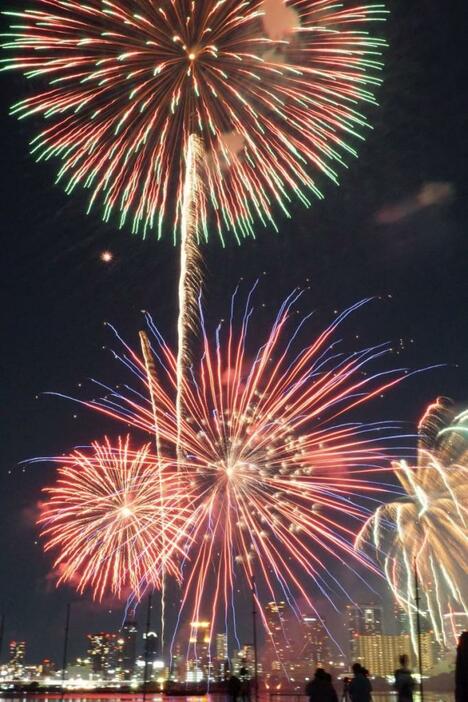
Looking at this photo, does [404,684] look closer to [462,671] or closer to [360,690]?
[360,690]

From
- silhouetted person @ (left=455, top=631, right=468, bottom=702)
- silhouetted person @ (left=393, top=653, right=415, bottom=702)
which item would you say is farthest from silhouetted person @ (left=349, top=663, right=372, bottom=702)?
silhouetted person @ (left=455, top=631, right=468, bottom=702)

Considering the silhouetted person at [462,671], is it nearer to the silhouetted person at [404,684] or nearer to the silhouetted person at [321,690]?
the silhouetted person at [321,690]

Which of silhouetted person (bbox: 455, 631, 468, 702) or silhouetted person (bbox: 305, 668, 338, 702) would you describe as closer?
silhouetted person (bbox: 455, 631, 468, 702)

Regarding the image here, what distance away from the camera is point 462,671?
7250 mm

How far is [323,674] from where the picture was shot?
13727mm

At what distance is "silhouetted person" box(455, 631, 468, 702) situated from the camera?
23.4 feet

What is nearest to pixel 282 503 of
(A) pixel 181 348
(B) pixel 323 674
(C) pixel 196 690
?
(A) pixel 181 348

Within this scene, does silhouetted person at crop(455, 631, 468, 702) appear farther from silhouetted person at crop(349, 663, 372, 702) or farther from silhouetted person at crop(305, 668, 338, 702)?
silhouetted person at crop(349, 663, 372, 702)

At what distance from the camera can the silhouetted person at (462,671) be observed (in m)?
7.12

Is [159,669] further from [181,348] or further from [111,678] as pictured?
[181,348]

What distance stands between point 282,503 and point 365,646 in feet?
246

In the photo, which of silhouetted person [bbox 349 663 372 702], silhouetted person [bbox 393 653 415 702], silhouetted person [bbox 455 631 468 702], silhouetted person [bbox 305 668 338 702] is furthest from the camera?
silhouetted person [bbox 393 653 415 702]

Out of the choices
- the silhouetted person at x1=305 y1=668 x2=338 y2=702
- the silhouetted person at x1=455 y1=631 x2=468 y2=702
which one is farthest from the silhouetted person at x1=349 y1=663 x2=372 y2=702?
the silhouetted person at x1=455 y1=631 x2=468 y2=702

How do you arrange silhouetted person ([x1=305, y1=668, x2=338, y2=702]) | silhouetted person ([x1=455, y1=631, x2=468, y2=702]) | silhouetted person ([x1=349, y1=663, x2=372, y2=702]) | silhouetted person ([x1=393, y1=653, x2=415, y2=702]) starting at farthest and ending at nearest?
1. silhouetted person ([x1=393, y1=653, x2=415, y2=702])
2. silhouetted person ([x1=349, y1=663, x2=372, y2=702])
3. silhouetted person ([x1=305, y1=668, x2=338, y2=702])
4. silhouetted person ([x1=455, y1=631, x2=468, y2=702])
